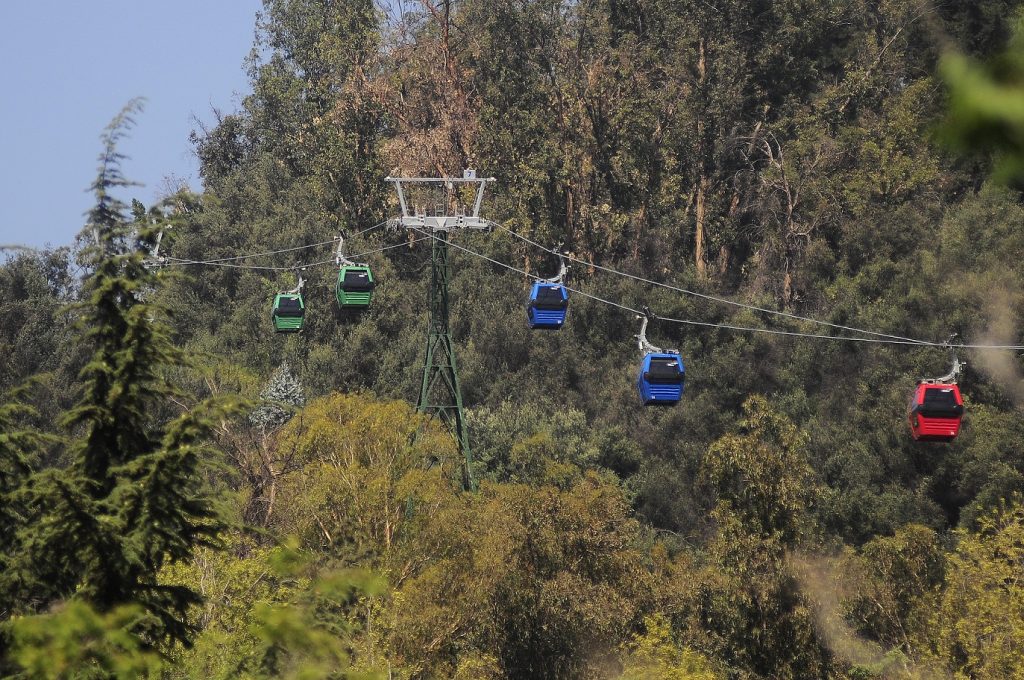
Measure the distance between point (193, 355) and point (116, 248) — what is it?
157 cm

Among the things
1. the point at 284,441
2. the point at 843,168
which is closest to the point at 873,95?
the point at 843,168

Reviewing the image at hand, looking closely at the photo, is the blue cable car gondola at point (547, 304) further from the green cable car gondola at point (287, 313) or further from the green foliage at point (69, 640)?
the green foliage at point (69, 640)

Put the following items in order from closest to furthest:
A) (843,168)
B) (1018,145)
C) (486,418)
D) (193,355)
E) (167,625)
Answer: (1018,145) → (167,625) → (193,355) → (486,418) → (843,168)

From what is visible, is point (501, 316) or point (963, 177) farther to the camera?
point (501, 316)

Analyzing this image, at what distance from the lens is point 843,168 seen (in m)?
63.0

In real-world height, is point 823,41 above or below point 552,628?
above

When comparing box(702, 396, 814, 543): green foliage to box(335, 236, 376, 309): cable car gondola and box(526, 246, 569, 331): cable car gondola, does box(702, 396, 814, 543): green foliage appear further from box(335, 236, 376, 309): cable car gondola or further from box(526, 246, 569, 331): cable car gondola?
box(335, 236, 376, 309): cable car gondola

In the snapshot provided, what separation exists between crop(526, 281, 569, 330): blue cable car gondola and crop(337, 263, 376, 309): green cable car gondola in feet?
12.4

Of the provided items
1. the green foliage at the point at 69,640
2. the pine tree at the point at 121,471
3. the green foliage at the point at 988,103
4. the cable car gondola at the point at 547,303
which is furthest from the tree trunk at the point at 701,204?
the green foliage at the point at 988,103

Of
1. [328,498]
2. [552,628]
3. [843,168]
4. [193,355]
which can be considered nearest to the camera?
[193,355]

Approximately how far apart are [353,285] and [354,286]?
0.03 metres

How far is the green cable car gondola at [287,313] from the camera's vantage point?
36.5m

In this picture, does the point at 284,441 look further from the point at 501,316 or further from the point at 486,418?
the point at 501,316

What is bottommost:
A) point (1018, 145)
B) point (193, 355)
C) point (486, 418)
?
point (486, 418)
